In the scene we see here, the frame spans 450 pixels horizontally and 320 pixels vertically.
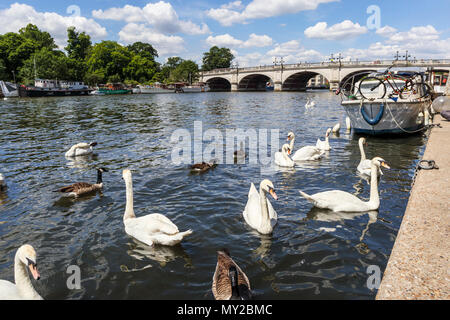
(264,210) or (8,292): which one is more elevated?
(264,210)

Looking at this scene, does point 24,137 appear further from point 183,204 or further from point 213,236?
point 213,236

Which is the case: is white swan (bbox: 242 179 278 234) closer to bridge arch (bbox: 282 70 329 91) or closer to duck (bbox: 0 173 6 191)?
Result: duck (bbox: 0 173 6 191)

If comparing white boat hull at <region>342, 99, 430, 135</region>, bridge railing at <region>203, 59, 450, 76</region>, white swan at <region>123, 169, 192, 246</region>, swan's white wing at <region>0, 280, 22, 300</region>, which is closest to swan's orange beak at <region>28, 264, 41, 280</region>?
swan's white wing at <region>0, 280, 22, 300</region>

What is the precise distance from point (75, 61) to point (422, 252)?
9486 cm

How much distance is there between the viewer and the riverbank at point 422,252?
120 inches

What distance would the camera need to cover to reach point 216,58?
152750 millimetres

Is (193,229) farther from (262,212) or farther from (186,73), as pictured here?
(186,73)

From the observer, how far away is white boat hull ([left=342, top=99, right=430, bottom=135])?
14562mm

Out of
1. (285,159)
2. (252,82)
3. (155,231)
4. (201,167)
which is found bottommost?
(155,231)

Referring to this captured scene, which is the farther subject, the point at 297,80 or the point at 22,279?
the point at 297,80

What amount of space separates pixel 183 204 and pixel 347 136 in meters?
13.0

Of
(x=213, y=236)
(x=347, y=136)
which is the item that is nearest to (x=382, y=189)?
(x=213, y=236)

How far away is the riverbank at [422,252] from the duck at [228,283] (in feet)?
5.19

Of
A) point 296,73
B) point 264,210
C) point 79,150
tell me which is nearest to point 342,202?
point 264,210
